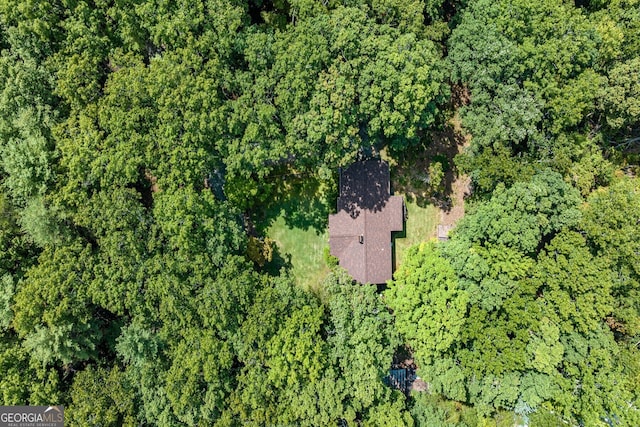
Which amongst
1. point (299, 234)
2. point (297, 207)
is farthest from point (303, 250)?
point (297, 207)

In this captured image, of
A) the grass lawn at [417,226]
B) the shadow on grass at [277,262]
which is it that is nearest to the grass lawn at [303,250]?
the shadow on grass at [277,262]

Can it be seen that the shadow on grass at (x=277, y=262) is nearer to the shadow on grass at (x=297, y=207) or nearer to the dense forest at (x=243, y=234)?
the shadow on grass at (x=297, y=207)

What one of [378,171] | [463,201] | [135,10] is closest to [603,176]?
[463,201]

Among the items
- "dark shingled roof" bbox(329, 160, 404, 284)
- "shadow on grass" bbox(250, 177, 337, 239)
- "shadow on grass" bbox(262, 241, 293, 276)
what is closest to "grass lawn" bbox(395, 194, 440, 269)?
"dark shingled roof" bbox(329, 160, 404, 284)

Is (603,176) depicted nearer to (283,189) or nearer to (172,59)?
(283,189)

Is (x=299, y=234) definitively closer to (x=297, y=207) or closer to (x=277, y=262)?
(x=297, y=207)

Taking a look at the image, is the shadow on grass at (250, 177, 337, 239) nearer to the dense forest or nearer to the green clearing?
the green clearing

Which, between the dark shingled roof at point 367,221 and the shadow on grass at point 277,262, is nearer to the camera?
the dark shingled roof at point 367,221
